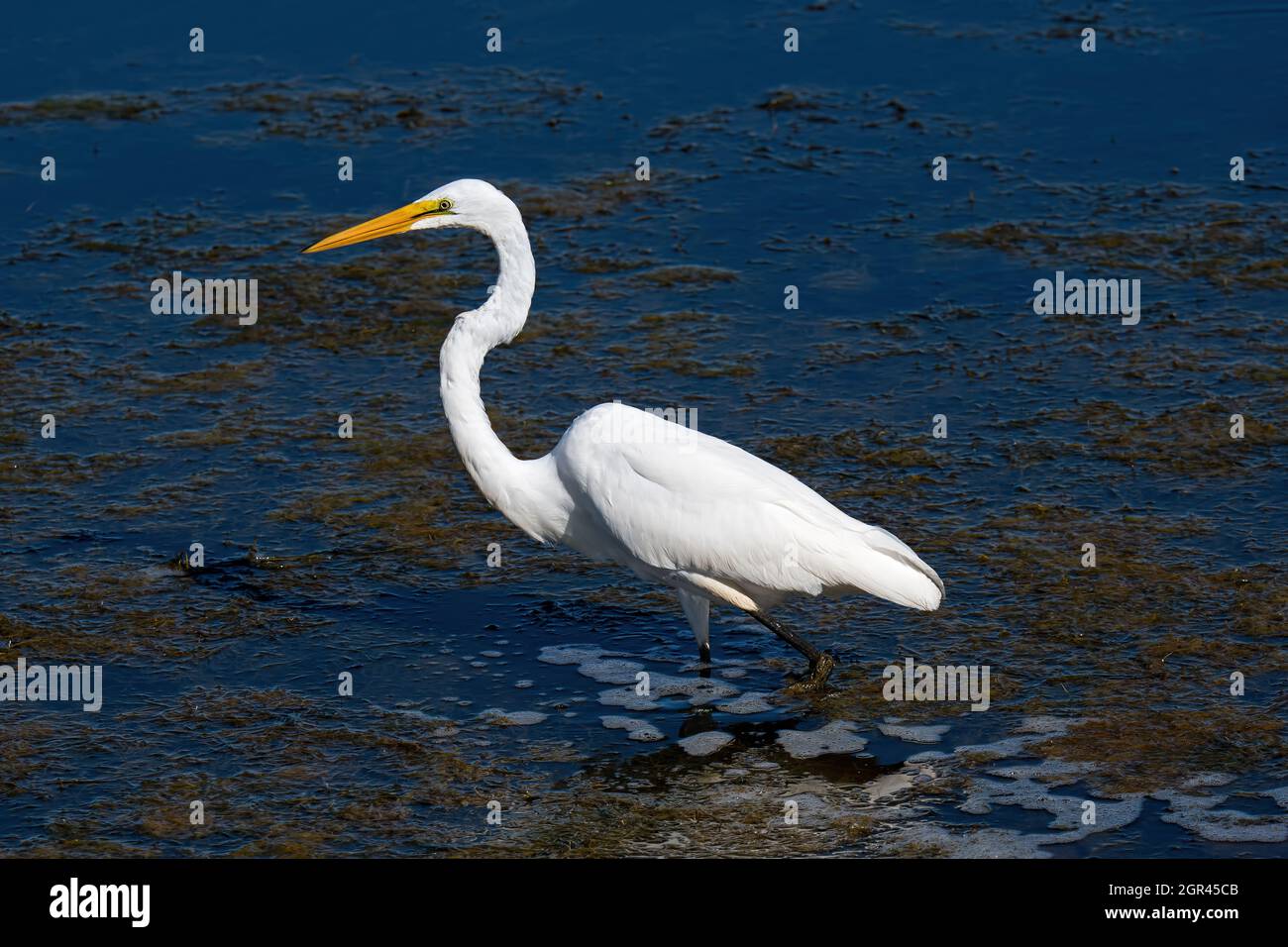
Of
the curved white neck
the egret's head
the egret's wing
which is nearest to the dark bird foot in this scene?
the egret's wing

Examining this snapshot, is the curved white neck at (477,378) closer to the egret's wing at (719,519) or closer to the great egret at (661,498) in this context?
the great egret at (661,498)

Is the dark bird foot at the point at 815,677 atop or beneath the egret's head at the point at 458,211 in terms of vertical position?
beneath

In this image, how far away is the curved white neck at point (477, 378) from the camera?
7266mm

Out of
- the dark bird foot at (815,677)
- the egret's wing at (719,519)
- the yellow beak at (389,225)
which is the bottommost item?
the dark bird foot at (815,677)

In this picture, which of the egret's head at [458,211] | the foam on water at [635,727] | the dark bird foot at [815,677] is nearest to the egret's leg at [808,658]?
the dark bird foot at [815,677]

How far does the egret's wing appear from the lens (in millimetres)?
7031

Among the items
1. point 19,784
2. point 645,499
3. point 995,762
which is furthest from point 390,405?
point 995,762

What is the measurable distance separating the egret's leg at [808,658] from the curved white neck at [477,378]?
1.06m

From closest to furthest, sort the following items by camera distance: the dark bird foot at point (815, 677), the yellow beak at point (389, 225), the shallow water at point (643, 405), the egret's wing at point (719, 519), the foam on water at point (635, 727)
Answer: the shallow water at point (643, 405) → the egret's wing at point (719, 519) → the foam on water at point (635, 727) → the dark bird foot at point (815, 677) → the yellow beak at point (389, 225)

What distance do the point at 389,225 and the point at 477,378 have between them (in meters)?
0.73

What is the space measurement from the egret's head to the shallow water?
1.75m

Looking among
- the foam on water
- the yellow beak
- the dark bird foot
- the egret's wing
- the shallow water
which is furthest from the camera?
the yellow beak

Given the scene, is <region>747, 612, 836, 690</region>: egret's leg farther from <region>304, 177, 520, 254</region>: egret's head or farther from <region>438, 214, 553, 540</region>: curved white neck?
<region>304, 177, 520, 254</region>: egret's head

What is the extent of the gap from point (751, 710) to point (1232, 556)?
2397 millimetres
